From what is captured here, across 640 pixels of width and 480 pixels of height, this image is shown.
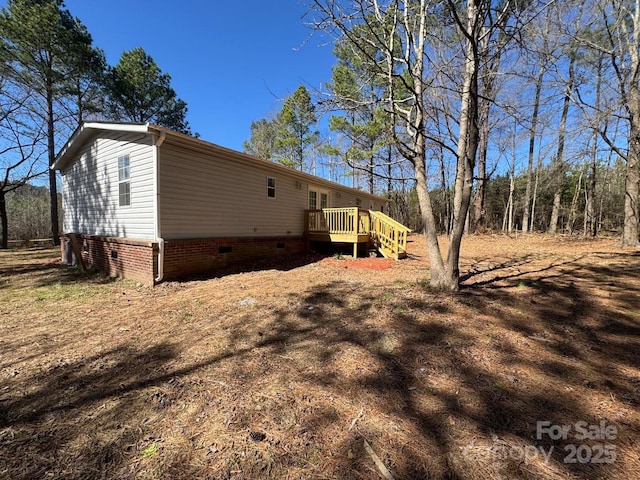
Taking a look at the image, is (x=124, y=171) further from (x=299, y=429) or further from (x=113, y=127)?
(x=299, y=429)

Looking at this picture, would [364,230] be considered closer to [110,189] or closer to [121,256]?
[121,256]

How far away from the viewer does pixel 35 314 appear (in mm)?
4816

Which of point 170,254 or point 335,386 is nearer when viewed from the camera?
point 335,386

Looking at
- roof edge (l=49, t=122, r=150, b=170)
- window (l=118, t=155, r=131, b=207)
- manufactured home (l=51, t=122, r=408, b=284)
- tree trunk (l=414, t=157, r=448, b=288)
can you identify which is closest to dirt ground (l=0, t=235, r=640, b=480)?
tree trunk (l=414, t=157, r=448, b=288)

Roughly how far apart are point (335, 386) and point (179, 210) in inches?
242

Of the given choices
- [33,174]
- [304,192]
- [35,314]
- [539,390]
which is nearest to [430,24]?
[539,390]

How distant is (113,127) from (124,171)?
111 cm

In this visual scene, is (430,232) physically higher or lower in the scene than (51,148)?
lower

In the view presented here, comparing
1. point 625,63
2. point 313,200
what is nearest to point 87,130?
point 313,200

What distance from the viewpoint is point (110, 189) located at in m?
8.23

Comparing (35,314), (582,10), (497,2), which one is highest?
(582,10)

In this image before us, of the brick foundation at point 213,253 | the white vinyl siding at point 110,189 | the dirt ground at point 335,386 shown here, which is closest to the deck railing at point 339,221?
the brick foundation at point 213,253

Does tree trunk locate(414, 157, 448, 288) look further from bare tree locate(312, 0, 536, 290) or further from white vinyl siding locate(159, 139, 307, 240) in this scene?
white vinyl siding locate(159, 139, 307, 240)

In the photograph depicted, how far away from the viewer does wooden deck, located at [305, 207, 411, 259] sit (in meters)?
9.35
